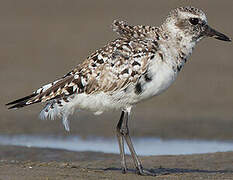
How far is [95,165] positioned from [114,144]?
2428mm

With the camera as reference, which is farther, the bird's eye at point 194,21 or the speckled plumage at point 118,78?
the bird's eye at point 194,21

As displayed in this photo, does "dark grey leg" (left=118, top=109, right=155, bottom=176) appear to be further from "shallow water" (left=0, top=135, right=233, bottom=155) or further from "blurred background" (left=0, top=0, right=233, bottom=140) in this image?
"blurred background" (left=0, top=0, right=233, bottom=140)

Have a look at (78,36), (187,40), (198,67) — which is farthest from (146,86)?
(78,36)

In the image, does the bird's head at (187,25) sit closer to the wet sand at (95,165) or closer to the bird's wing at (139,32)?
the bird's wing at (139,32)

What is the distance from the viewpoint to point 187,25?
34.7 ft

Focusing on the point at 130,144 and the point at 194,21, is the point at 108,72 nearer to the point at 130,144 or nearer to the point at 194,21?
the point at 130,144

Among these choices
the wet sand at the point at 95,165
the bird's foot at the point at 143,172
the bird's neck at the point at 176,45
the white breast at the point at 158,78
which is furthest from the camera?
the bird's foot at the point at 143,172

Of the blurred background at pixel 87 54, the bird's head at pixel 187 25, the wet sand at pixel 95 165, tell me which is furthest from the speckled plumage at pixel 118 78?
the blurred background at pixel 87 54

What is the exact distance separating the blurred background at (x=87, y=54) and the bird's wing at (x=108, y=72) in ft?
14.8

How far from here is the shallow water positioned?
13523mm

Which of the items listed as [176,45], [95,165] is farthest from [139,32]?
[95,165]

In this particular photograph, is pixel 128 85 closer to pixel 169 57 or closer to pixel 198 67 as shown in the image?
pixel 169 57

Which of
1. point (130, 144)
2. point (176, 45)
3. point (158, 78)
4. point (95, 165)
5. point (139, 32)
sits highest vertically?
point (139, 32)

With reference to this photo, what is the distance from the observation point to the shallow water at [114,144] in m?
13.5
